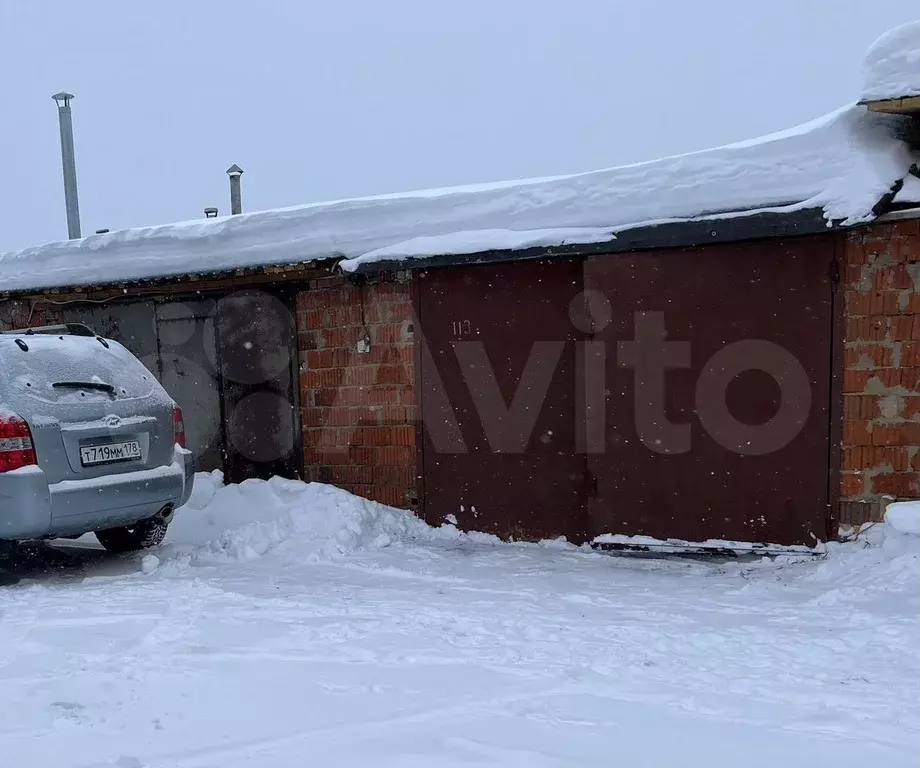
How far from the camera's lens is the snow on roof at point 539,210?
214 inches

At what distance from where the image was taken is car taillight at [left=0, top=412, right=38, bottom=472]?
191 inches

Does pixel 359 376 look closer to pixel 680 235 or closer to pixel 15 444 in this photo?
pixel 15 444

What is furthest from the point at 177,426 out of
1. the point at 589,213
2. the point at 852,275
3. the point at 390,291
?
the point at 852,275

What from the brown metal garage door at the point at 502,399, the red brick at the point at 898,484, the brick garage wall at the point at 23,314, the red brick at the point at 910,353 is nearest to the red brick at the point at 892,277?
the red brick at the point at 910,353

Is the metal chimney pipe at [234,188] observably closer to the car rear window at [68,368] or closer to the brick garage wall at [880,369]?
the car rear window at [68,368]

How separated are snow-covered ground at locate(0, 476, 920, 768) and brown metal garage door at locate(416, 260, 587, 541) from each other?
2.31 feet

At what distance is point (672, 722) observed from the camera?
9.86ft

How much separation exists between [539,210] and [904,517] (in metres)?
3.50

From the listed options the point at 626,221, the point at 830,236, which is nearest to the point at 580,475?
the point at 626,221

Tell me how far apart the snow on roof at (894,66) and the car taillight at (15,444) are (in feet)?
19.5

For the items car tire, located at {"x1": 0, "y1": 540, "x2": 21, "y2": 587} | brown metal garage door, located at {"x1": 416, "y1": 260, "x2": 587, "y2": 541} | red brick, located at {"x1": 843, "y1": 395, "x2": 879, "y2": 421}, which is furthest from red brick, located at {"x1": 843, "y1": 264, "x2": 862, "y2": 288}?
car tire, located at {"x1": 0, "y1": 540, "x2": 21, "y2": 587}

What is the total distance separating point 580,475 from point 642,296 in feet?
5.15

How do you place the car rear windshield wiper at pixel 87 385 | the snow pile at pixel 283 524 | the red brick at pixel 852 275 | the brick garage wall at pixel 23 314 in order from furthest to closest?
the brick garage wall at pixel 23 314 < the snow pile at pixel 283 524 < the red brick at pixel 852 275 < the car rear windshield wiper at pixel 87 385

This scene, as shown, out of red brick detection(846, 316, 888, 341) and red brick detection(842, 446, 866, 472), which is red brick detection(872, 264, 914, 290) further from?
red brick detection(842, 446, 866, 472)
